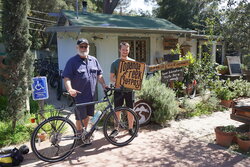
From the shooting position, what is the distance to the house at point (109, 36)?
7582mm

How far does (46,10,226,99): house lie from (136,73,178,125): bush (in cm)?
273

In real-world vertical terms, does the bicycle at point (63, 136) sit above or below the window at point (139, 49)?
below

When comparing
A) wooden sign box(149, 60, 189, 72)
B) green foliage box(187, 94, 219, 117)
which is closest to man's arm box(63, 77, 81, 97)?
wooden sign box(149, 60, 189, 72)

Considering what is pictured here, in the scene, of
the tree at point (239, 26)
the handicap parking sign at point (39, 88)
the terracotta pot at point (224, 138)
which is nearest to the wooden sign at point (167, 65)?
the tree at point (239, 26)

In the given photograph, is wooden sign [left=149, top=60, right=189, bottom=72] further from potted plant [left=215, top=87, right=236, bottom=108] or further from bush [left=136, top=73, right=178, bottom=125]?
potted plant [left=215, top=87, right=236, bottom=108]

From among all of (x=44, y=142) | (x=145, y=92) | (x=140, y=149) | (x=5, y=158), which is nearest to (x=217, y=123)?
(x=145, y=92)

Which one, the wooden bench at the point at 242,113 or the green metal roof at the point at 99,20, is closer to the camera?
the wooden bench at the point at 242,113

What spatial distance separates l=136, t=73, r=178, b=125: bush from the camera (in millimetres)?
5195

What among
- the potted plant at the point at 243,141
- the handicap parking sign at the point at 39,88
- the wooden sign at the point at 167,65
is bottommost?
the potted plant at the point at 243,141

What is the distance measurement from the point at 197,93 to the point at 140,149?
4.93m

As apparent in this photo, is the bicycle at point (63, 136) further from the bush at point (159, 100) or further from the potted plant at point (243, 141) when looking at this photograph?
the potted plant at point (243, 141)

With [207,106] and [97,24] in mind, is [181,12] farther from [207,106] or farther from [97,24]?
[207,106]

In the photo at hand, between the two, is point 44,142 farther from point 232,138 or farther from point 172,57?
point 172,57

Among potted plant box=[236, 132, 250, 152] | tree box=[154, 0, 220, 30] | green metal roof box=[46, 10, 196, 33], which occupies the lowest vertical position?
potted plant box=[236, 132, 250, 152]
